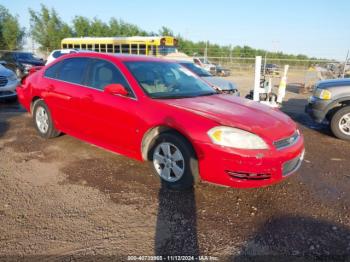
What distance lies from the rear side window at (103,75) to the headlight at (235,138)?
143 centimetres


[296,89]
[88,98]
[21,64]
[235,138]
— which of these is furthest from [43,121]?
[296,89]

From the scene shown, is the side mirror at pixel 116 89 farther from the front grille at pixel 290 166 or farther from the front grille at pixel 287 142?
the front grille at pixel 290 166

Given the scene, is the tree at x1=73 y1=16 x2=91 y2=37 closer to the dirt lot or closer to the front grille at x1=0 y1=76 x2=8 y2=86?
the front grille at x1=0 y1=76 x2=8 y2=86

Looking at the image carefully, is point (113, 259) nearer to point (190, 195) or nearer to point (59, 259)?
point (59, 259)

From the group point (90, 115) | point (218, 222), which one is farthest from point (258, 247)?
point (90, 115)

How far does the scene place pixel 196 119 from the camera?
3455 millimetres

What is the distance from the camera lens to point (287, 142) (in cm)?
358

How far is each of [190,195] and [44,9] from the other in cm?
4779

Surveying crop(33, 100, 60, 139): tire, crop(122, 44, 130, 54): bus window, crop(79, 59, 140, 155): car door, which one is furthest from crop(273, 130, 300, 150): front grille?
crop(122, 44, 130, 54): bus window

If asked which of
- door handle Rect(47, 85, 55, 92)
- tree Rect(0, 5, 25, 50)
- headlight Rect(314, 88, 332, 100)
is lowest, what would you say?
headlight Rect(314, 88, 332, 100)

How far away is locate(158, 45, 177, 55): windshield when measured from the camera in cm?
2167

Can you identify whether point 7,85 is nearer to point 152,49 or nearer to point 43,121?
point 43,121

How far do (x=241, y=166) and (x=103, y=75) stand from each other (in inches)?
94.7

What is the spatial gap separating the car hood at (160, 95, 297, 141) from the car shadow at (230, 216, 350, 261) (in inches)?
36.2
